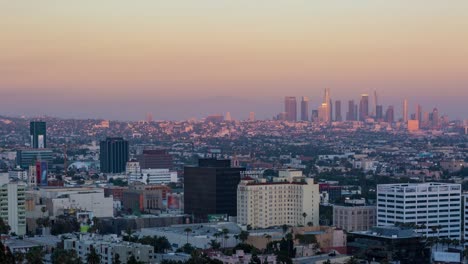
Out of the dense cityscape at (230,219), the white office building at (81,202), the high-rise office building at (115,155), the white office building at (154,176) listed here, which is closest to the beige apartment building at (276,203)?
the dense cityscape at (230,219)

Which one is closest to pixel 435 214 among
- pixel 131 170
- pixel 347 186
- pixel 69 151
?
pixel 347 186

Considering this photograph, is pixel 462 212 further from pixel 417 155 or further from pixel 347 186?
pixel 417 155

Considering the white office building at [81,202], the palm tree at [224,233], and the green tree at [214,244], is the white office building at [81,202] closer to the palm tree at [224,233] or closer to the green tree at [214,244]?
the palm tree at [224,233]

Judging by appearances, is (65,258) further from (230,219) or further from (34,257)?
(230,219)

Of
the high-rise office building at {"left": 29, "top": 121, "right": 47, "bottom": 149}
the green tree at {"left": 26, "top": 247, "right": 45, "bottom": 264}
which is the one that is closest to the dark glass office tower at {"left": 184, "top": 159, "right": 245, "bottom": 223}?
the green tree at {"left": 26, "top": 247, "right": 45, "bottom": 264}

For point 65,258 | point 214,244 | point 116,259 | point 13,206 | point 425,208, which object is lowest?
point 214,244

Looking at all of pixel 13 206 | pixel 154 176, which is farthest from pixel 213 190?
pixel 154 176

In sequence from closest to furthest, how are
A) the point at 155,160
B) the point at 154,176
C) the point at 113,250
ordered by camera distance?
1. the point at 113,250
2. the point at 154,176
3. the point at 155,160
